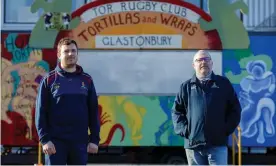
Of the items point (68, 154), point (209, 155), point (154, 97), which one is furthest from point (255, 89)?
point (68, 154)

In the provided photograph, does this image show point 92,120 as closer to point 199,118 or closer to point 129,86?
point 199,118

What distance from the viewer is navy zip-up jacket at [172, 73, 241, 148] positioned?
4723 millimetres

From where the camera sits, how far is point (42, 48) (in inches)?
325

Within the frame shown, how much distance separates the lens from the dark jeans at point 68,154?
450cm

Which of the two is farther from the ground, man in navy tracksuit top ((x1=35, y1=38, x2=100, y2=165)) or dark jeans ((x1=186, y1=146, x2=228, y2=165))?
man in navy tracksuit top ((x1=35, y1=38, x2=100, y2=165))

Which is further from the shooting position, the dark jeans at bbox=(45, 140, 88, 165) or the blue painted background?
the blue painted background

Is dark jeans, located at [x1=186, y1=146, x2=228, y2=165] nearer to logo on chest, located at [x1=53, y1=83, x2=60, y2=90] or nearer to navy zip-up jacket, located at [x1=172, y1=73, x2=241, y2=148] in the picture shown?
navy zip-up jacket, located at [x1=172, y1=73, x2=241, y2=148]

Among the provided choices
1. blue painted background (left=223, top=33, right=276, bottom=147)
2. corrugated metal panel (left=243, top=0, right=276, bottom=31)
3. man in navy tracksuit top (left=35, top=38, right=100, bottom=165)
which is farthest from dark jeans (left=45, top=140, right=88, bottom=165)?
corrugated metal panel (left=243, top=0, right=276, bottom=31)

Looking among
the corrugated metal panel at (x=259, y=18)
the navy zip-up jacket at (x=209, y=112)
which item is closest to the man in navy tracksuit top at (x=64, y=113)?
the navy zip-up jacket at (x=209, y=112)

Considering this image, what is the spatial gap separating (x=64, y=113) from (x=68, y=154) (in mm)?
340

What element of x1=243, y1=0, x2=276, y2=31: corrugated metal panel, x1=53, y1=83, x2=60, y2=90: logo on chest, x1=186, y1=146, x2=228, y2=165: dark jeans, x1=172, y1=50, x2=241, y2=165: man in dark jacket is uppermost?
x1=243, y1=0, x2=276, y2=31: corrugated metal panel

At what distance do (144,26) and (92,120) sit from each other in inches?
150

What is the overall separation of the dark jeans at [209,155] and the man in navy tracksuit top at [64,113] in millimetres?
893

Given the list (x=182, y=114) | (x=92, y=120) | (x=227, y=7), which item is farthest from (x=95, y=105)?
(x=227, y=7)
